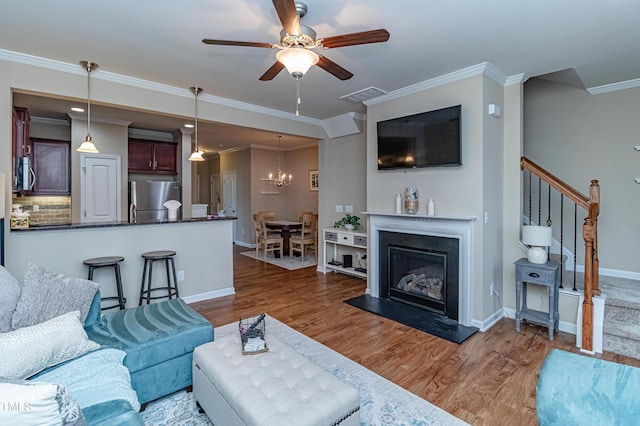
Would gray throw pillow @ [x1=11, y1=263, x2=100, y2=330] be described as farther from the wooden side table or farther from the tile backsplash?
the tile backsplash

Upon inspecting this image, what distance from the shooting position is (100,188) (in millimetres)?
5547

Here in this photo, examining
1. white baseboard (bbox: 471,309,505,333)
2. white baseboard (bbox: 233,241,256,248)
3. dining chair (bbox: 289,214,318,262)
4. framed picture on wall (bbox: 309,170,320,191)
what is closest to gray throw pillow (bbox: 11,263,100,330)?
white baseboard (bbox: 471,309,505,333)

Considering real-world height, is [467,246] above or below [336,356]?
above

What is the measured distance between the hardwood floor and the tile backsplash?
357 centimetres

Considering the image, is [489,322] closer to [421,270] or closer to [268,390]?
[421,270]

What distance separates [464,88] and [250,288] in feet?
12.8

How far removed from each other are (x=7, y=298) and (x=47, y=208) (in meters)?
4.78

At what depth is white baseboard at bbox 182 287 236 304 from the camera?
423 cm

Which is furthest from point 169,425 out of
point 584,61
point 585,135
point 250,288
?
point 585,135

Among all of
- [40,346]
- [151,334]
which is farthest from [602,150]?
[40,346]

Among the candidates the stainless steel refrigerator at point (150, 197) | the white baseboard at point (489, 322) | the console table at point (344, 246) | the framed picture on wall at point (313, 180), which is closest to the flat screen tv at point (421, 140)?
the console table at point (344, 246)

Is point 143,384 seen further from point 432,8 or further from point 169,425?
point 432,8

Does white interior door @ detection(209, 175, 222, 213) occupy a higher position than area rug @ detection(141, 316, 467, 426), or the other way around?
white interior door @ detection(209, 175, 222, 213)

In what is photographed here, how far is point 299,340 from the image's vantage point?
122 inches
